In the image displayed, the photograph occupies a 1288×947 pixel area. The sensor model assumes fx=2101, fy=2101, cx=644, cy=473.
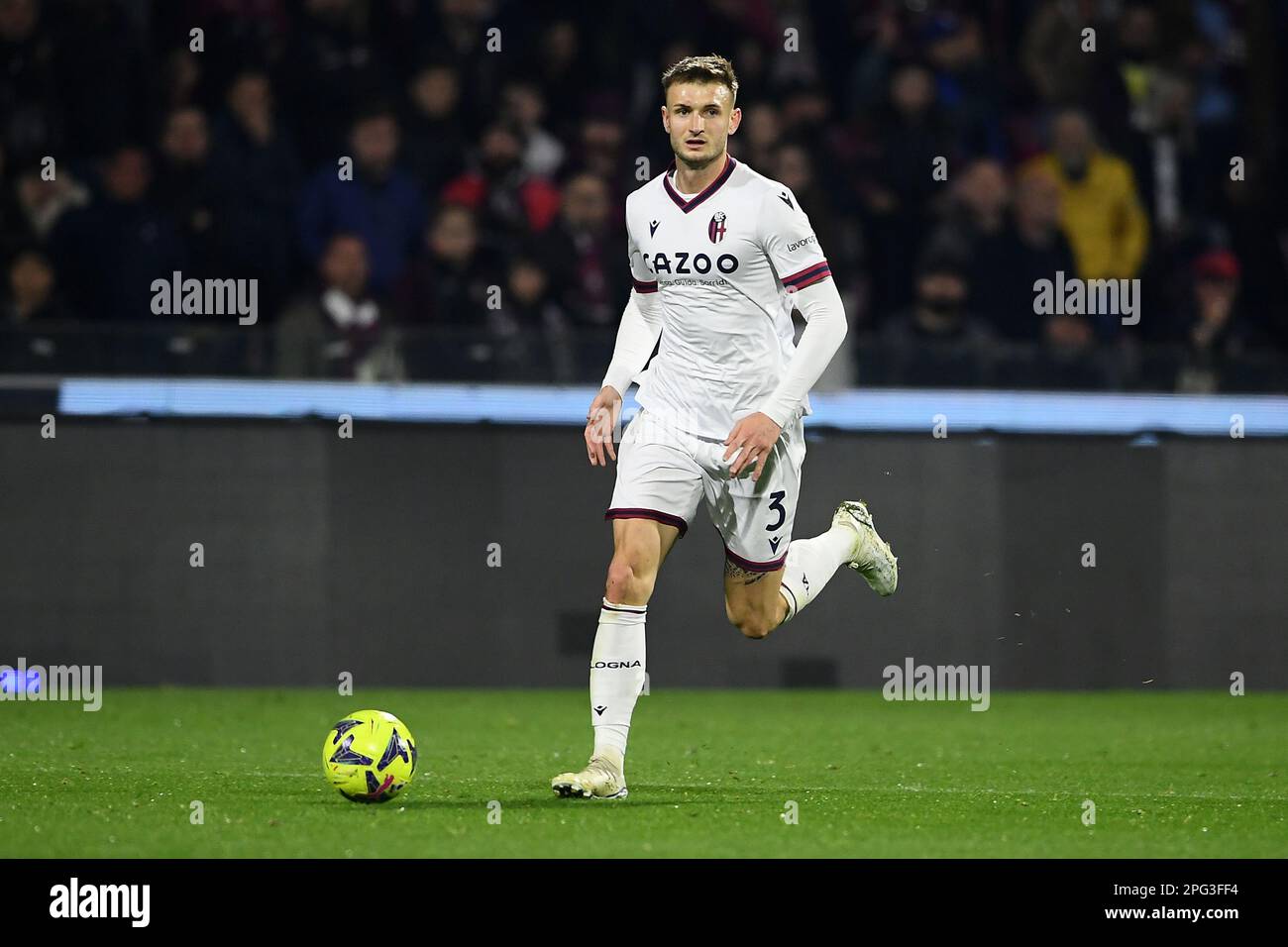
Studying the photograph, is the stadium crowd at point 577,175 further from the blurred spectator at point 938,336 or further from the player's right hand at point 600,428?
the player's right hand at point 600,428

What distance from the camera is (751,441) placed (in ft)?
21.9

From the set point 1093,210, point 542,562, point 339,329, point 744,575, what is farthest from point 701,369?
point 1093,210

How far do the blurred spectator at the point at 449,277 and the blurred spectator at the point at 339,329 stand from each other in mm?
263

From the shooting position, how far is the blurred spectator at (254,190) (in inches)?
498

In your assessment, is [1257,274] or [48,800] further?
[1257,274]


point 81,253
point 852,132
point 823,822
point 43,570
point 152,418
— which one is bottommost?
point 823,822

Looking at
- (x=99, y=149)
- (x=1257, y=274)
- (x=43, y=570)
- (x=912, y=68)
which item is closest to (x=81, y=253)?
(x=99, y=149)

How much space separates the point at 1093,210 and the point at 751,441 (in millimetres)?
8105

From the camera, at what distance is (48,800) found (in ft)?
21.5

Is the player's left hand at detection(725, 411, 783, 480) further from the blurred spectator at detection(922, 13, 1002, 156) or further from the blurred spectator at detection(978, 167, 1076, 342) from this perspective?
the blurred spectator at detection(922, 13, 1002, 156)
